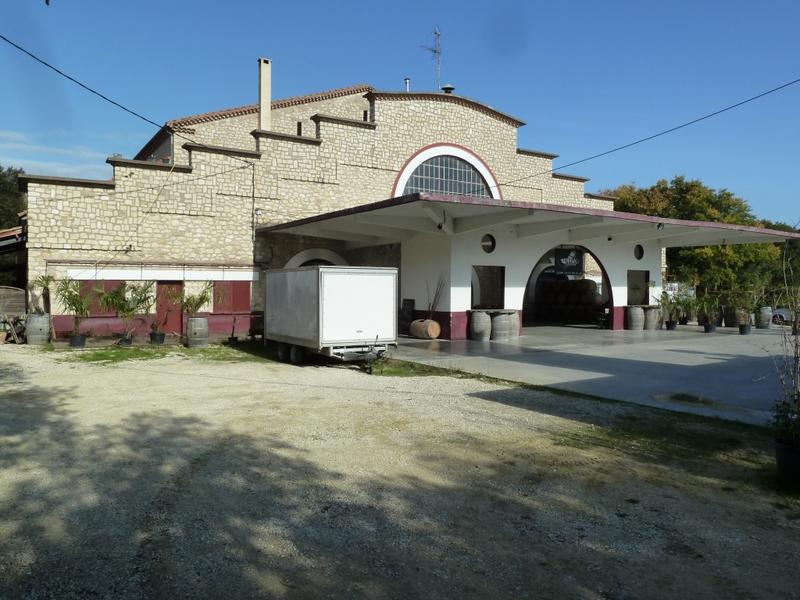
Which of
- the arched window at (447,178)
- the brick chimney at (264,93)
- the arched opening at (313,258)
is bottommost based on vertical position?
the arched opening at (313,258)

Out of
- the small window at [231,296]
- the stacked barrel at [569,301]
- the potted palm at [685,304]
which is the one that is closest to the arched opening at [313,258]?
the small window at [231,296]

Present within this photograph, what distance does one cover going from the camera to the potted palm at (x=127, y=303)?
1720 cm

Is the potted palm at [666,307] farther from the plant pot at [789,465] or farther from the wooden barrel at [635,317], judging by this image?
the plant pot at [789,465]

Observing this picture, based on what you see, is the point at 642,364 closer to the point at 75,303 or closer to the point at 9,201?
the point at 75,303

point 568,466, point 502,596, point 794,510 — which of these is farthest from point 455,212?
point 502,596

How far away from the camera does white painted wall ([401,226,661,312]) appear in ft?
60.1

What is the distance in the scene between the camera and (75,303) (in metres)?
16.5

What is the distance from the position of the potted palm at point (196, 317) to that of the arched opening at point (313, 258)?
3.29 meters

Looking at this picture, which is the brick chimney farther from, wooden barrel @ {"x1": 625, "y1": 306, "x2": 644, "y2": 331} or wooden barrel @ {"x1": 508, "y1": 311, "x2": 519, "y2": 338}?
wooden barrel @ {"x1": 625, "y1": 306, "x2": 644, "y2": 331}

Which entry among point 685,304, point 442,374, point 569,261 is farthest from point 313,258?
point 685,304

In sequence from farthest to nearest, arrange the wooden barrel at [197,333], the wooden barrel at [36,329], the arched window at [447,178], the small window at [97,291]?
the arched window at [447,178]
the small window at [97,291]
the wooden barrel at [197,333]
the wooden barrel at [36,329]

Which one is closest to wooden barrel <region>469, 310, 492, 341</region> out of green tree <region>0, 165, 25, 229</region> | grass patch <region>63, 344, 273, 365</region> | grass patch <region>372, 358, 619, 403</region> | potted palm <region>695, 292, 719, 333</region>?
grass patch <region>372, 358, 619, 403</region>

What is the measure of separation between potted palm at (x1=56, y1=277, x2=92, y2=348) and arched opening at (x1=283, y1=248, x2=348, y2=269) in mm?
6822

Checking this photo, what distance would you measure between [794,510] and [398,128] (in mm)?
21864
